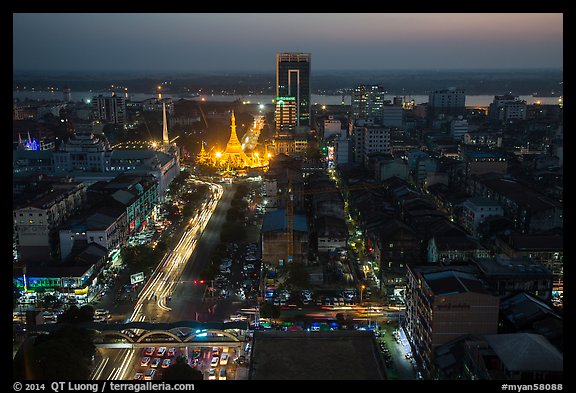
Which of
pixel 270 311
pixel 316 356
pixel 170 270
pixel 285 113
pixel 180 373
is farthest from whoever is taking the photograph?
pixel 285 113

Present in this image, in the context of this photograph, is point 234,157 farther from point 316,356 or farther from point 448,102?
point 448,102

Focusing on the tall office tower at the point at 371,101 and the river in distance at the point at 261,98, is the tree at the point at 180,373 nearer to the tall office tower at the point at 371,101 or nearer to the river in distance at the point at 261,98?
the tall office tower at the point at 371,101

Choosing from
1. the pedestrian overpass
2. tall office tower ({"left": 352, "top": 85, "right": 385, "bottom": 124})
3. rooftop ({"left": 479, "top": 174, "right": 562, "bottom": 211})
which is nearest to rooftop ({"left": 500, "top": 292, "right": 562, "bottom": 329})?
the pedestrian overpass

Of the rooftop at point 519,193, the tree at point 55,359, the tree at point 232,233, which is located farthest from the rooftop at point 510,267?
the tree at point 55,359

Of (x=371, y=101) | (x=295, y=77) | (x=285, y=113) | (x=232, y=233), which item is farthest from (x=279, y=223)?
(x=371, y=101)

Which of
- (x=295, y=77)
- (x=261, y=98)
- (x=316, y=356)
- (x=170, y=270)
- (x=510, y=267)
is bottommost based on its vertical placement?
(x=170, y=270)
